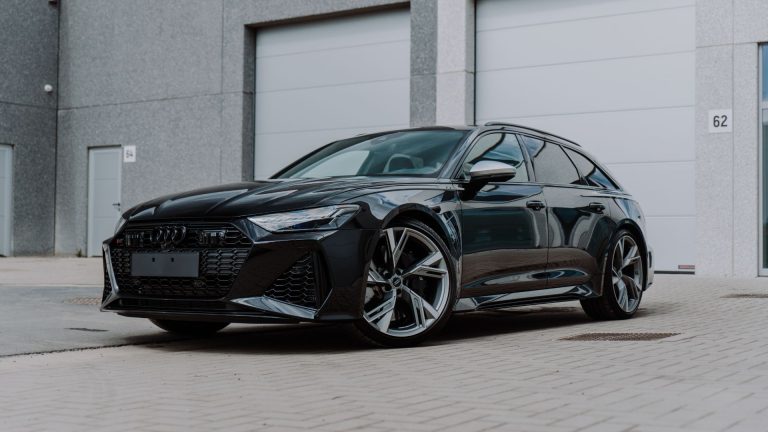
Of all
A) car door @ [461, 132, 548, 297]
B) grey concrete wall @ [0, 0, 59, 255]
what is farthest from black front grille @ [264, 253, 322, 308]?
grey concrete wall @ [0, 0, 59, 255]

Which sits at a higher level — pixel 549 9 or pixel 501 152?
pixel 549 9

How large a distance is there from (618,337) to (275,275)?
7.72 feet

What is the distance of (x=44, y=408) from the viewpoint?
4250 mm

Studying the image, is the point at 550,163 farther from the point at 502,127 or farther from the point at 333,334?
the point at 333,334

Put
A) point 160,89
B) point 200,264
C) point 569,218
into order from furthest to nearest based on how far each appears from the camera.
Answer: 1. point 160,89
2. point 569,218
3. point 200,264

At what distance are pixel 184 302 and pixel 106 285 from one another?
789mm

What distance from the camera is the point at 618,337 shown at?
675 centimetres

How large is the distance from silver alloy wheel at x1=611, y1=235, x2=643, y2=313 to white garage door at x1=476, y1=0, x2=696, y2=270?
24.2ft

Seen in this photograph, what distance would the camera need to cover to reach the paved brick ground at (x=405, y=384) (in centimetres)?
388

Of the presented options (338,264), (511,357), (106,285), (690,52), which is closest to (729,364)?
(511,357)

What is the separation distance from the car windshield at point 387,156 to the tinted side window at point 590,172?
1.45 metres

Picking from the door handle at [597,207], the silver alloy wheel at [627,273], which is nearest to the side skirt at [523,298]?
the silver alloy wheel at [627,273]

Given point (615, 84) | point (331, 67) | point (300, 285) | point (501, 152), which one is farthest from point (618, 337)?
point (331, 67)

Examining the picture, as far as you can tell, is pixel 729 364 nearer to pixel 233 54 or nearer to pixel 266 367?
pixel 266 367
